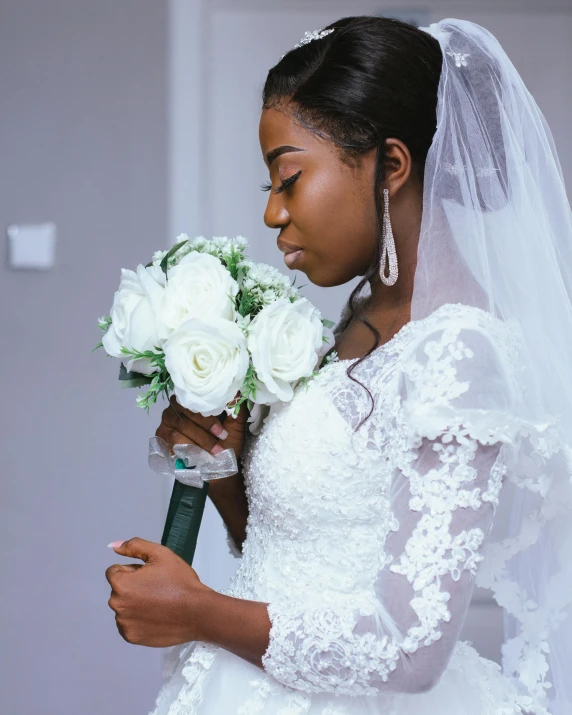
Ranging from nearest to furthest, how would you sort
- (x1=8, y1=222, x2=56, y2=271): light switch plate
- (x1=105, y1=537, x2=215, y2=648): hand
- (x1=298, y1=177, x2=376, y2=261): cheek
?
(x1=105, y1=537, x2=215, y2=648): hand, (x1=298, y1=177, x2=376, y2=261): cheek, (x1=8, y1=222, x2=56, y2=271): light switch plate

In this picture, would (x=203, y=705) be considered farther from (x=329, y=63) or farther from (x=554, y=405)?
(x=329, y=63)

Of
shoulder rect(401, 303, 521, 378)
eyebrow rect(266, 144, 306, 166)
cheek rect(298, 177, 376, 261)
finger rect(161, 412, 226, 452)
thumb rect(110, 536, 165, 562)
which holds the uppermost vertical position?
eyebrow rect(266, 144, 306, 166)

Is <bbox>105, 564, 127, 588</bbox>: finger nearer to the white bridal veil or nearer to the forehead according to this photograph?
the white bridal veil

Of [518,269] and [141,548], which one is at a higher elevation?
[518,269]

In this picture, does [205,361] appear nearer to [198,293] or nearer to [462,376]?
[198,293]

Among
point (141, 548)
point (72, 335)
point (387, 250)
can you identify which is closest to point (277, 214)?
point (387, 250)

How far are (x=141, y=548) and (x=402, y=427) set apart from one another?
0.43m

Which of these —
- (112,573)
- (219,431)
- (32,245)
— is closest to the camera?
(112,573)

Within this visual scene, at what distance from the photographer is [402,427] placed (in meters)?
1.12

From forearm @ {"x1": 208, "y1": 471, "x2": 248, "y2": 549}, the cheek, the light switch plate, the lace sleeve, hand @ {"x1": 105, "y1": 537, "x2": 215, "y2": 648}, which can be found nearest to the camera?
the lace sleeve

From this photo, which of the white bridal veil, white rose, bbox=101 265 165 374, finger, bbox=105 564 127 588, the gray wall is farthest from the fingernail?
the gray wall

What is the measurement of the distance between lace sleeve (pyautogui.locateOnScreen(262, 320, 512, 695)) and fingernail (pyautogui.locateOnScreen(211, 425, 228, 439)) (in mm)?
336

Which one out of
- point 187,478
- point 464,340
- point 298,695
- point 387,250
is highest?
point 387,250

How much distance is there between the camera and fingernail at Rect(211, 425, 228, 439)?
4.41 ft
